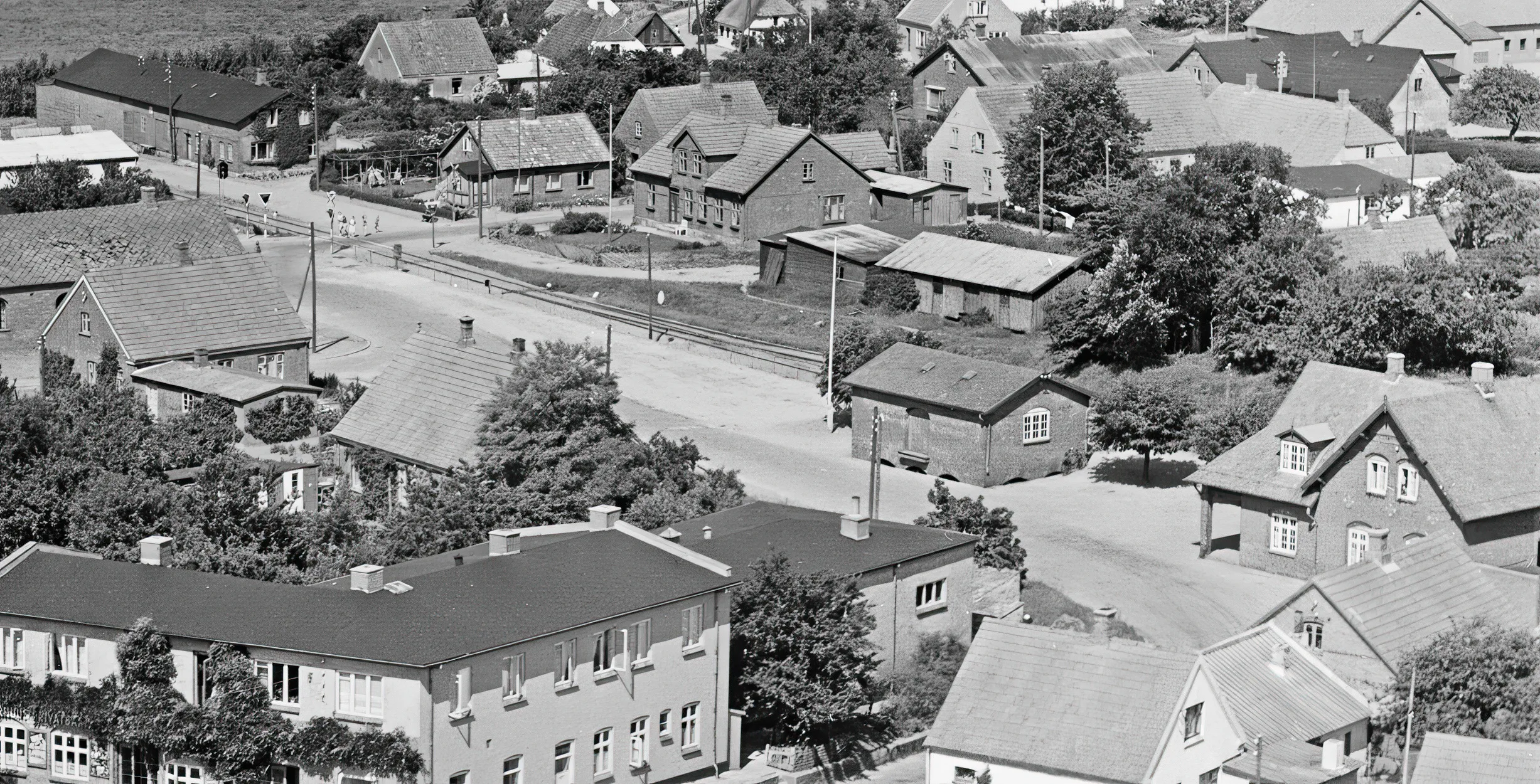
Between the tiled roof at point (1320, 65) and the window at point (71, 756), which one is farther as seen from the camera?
the tiled roof at point (1320, 65)

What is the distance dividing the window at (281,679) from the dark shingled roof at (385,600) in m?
0.54

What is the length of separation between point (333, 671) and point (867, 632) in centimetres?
1271

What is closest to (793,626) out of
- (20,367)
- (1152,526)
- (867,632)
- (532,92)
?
(867,632)

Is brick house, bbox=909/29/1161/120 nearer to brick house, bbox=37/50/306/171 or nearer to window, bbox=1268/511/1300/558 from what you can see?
brick house, bbox=37/50/306/171

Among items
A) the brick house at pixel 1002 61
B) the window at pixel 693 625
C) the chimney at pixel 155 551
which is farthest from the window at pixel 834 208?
the chimney at pixel 155 551

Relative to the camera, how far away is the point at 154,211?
89812mm

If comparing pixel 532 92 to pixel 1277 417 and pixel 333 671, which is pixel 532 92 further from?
pixel 333 671

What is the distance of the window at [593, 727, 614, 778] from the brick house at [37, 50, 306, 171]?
73.4 m

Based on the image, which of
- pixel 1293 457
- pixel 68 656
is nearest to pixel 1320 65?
pixel 1293 457

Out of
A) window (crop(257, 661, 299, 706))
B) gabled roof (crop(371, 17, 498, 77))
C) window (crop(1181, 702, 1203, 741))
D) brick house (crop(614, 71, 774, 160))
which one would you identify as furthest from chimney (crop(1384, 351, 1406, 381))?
gabled roof (crop(371, 17, 498, 77))

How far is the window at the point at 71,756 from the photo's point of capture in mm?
51031

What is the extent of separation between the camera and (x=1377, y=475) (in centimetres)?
6469

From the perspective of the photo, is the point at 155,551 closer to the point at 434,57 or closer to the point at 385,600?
the point at 385,600

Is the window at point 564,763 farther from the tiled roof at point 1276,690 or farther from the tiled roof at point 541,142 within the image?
the tiled roof at point 541,142
